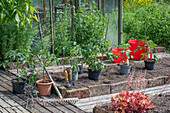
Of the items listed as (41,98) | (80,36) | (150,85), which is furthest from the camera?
(80,36)

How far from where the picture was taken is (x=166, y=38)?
8625 millimetres

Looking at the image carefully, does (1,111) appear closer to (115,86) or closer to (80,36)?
(115,86)

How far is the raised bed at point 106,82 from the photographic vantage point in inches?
164

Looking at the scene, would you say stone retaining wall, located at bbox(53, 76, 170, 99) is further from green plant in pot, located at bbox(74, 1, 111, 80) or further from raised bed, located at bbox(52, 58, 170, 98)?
green plant in pot, located at bbox(74, 1, 111, 80)

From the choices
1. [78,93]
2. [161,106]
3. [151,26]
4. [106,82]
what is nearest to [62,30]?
[106,82]

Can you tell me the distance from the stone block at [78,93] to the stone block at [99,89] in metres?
0.08

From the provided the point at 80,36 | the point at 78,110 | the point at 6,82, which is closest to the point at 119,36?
the point at 80,36

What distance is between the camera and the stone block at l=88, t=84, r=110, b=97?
4.25 meters

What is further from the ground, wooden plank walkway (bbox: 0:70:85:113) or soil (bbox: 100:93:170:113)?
soil (bbox: 100:93:170:113)

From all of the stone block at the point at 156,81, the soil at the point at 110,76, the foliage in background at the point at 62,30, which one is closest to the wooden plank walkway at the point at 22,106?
the soil at the point at 110,76

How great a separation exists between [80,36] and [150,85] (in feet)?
6.05

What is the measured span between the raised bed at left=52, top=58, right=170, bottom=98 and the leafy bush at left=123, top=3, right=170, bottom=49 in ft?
10.9

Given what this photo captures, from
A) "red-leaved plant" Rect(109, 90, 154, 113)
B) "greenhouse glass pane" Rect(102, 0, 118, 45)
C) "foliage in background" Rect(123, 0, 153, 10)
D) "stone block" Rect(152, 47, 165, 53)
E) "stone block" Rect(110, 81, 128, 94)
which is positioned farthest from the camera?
"foliage in background" Rect(123, 0, 153, 10)

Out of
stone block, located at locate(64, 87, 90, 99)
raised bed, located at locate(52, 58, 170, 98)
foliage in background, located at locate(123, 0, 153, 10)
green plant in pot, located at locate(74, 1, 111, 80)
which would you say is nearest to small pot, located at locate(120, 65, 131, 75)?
raised bed, located at locate(52, 58, 170, 98)
